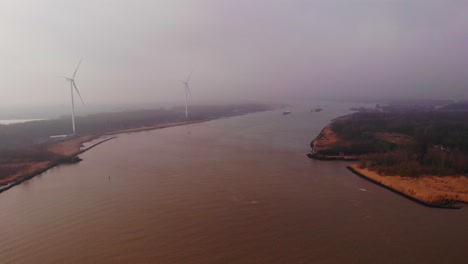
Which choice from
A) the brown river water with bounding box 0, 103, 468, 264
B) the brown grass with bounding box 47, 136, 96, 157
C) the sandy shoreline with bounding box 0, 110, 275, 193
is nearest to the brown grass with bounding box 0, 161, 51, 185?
the sandy shoreline with bounding box 0, 110, 275, 193

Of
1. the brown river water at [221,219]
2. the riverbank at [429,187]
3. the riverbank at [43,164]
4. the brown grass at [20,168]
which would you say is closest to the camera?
the brown river water at [221,219]

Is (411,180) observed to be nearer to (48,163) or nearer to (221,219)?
(221,219)

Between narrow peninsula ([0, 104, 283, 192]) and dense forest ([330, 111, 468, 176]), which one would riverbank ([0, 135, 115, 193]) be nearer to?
narrow peninsula ([0, 104, 283, 192])

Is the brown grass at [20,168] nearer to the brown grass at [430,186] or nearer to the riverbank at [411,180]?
the riverbank at [411,180]

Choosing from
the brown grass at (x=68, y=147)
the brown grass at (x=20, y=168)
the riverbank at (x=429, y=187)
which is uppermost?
the brown grass at (x=68, y=147)

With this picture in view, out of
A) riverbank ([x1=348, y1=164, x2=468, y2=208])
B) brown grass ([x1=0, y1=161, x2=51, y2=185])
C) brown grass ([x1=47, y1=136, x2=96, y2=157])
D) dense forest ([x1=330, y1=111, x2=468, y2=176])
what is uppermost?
brown grass ([x1=47, y1=136, x2=96, y2=157])

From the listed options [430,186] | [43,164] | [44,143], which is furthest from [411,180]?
[44,143]

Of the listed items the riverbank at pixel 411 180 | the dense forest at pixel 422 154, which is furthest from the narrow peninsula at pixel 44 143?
the dense forest at pixel 422 154
